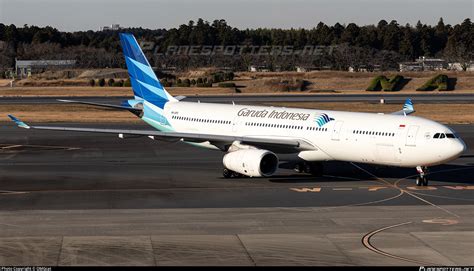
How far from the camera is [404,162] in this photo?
40.7 m

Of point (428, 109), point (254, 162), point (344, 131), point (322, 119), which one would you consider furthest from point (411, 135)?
point (428, 109)

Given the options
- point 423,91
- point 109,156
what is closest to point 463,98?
point 423,91

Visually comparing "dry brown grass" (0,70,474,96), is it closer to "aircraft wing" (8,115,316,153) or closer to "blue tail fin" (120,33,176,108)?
"blue tail fin" (120,33,176,108)

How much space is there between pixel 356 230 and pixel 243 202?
7.91 meters

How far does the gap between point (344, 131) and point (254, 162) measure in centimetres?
517

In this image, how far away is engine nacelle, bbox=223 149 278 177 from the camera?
42281 millimetres

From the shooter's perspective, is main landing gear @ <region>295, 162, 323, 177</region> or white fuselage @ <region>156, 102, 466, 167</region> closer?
white fuselage @ <region>156, 102, 466, 167</region>

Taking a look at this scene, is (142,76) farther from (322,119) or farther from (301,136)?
(322,119)

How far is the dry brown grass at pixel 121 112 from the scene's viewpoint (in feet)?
263

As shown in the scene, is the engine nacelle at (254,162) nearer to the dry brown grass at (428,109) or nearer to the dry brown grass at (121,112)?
the dry brown grass at (121,112)

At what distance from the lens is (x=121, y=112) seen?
293 ft

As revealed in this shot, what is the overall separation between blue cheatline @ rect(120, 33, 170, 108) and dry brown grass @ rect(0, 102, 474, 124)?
23.4 metres

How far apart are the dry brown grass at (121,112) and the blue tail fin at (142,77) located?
23.4m

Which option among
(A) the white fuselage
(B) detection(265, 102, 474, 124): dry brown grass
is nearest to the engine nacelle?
(A) the white fuselage
